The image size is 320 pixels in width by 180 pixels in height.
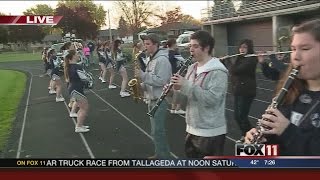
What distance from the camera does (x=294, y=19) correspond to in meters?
2.05

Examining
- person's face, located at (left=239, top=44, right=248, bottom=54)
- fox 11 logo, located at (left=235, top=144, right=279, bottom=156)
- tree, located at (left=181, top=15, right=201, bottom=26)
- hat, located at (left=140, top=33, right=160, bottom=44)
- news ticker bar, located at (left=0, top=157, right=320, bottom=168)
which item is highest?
tree, located at (left=181, top=15, right=201, bottom=26)

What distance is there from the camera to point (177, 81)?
2.16m

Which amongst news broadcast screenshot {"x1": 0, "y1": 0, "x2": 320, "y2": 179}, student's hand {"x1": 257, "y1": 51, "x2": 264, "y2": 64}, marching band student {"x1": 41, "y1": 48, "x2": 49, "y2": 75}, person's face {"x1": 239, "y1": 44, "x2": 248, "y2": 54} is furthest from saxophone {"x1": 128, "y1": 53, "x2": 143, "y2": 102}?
student's hand {"x1": 257, "y1": 51, "x2": 264, "y2": 64}

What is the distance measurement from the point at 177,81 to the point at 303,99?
665mm

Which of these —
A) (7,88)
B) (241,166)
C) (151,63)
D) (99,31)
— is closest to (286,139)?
(241,166)

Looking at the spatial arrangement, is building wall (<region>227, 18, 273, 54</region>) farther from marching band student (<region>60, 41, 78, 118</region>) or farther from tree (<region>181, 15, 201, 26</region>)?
marching band student (<region>60, 41, 78, 118</region>)

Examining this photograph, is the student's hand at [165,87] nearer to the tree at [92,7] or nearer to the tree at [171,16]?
the tree at [171,16]

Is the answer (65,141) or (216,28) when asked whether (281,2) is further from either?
(65,141)

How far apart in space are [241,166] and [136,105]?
0.74 meters

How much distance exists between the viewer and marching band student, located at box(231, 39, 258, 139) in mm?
2217

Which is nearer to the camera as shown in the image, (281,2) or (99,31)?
(281,2)

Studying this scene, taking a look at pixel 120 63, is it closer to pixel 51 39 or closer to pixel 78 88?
pixel 78 88

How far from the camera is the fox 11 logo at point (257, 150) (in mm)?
2195

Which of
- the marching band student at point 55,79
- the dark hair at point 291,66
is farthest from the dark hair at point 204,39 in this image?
the marching band student at point 55,79
